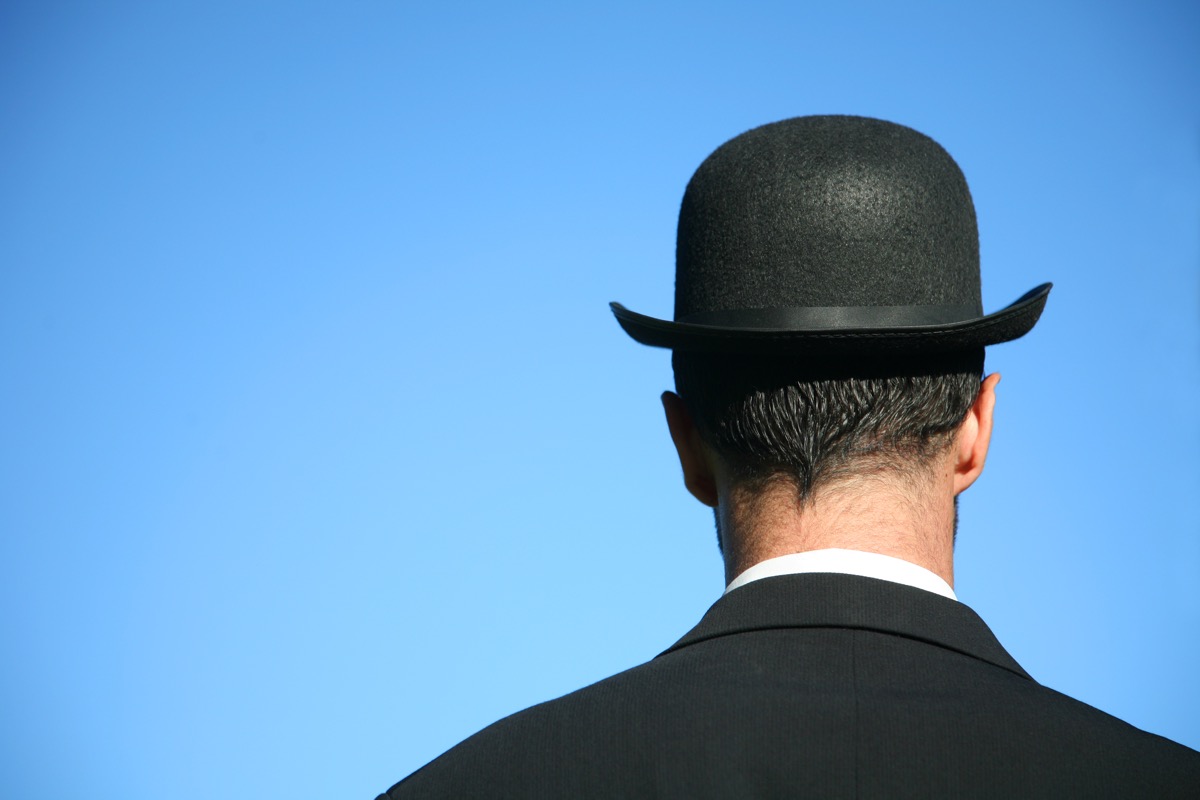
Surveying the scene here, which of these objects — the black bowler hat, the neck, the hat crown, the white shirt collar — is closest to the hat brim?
the black bowler hat

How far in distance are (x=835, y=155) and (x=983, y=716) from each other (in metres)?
1.02

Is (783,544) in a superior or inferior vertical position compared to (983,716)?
superior

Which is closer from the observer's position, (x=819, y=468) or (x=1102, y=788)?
(x=1102, y=788)

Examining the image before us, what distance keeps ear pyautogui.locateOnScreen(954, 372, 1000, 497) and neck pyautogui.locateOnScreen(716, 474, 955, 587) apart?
121 mm

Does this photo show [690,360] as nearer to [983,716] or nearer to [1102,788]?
[983,716]

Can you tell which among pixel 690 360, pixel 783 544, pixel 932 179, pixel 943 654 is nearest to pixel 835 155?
pixel 932 179

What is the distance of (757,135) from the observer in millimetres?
2459

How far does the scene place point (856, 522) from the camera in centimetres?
207

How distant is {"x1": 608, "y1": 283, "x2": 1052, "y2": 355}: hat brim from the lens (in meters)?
2.19

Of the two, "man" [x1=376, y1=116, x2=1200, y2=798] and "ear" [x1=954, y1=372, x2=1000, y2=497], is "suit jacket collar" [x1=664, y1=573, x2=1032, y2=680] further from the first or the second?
"ear" [x1=954, y1=372, x2=1000, y2=497]

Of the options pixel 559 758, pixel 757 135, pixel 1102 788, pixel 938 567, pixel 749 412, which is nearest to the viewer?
pixel 1102 788

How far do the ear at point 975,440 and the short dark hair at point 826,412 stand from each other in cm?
2

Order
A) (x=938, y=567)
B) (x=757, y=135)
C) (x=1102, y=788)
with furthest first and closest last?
1. (x=757, y=135)
2. (x=938, y=567)
3. (x=1102, y=788)

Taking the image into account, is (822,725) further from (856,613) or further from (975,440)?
(975,440)
